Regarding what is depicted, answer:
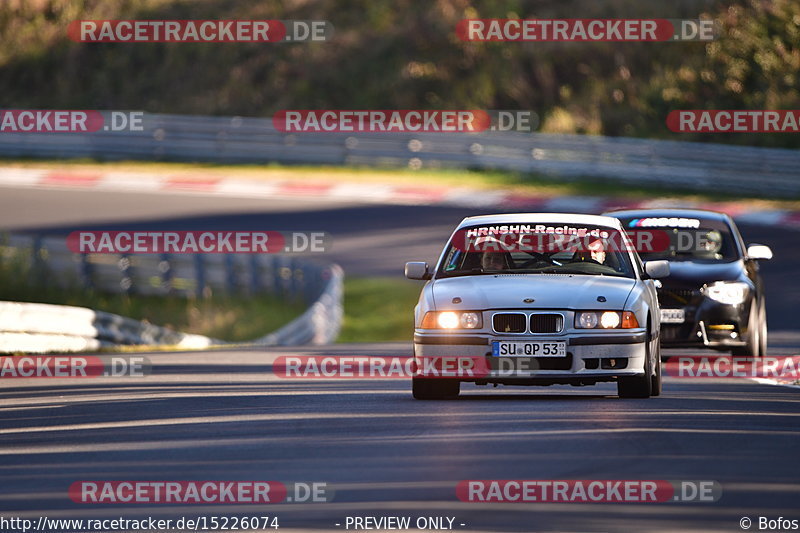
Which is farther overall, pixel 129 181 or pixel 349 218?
pixel 129 181

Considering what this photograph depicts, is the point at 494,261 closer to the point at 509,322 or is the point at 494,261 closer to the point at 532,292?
the point at 532,292

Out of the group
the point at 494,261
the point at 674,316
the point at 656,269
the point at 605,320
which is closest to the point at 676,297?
the point at 674,316

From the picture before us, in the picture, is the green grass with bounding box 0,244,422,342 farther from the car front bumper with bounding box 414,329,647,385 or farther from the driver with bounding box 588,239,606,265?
the car front bumper with bounding box 414,329,647,385

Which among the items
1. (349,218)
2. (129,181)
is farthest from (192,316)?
(129,181)

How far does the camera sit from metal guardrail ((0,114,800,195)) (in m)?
35.3

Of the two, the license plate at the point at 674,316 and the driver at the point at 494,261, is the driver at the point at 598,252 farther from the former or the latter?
the license plate at the point at 674,316

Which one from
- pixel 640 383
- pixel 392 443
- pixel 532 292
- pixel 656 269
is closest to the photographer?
pixel 392 443

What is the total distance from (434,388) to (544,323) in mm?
1083

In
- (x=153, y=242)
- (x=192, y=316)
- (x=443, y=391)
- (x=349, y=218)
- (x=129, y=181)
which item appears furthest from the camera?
(x=129, y=181)

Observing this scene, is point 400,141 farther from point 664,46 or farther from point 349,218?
point 664,46

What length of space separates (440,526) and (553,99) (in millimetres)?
39596

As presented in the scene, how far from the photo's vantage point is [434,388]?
12.2m

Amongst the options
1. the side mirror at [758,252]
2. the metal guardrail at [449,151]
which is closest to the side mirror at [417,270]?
the side mirror at [758,252]

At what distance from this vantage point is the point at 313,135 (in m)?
41.7
